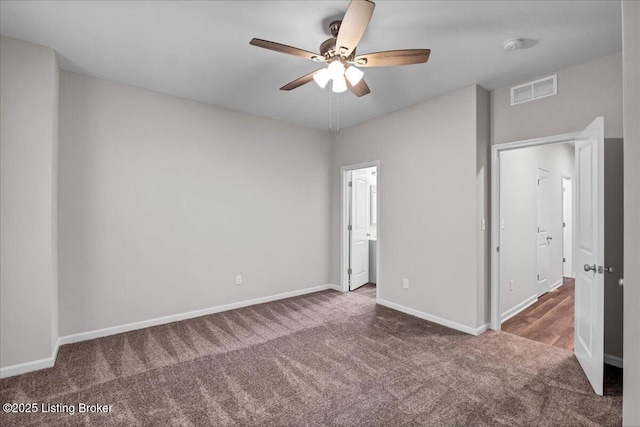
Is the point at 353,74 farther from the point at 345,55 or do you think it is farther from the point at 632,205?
the point at 632,205

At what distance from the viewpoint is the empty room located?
7.11ft

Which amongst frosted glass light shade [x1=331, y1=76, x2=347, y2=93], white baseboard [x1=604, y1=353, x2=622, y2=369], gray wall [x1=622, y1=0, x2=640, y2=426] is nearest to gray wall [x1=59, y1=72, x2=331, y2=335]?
frosted glass light shade [x1=331, y1=76, x2=347, y2=93]

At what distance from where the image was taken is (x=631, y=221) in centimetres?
58

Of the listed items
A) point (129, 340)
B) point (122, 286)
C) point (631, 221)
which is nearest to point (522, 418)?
point (631, 221)

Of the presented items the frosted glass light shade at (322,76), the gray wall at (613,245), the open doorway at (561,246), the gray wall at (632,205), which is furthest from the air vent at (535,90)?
the gray wall at (632,205)

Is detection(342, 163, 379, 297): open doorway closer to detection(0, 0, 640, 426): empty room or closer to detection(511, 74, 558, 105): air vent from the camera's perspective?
detection(0, 0, 640, 426): empty room

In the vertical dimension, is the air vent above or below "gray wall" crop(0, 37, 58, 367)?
above

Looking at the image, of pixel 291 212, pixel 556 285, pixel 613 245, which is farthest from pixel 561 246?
pixel 291 212

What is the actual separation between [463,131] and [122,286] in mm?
4093

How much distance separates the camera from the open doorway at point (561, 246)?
2.33 metres

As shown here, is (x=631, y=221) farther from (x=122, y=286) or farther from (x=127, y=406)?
(x=122, y=286)

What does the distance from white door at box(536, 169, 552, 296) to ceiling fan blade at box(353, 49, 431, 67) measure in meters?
3.90

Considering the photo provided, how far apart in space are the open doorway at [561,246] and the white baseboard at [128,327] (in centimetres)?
258

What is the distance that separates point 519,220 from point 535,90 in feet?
5.94
